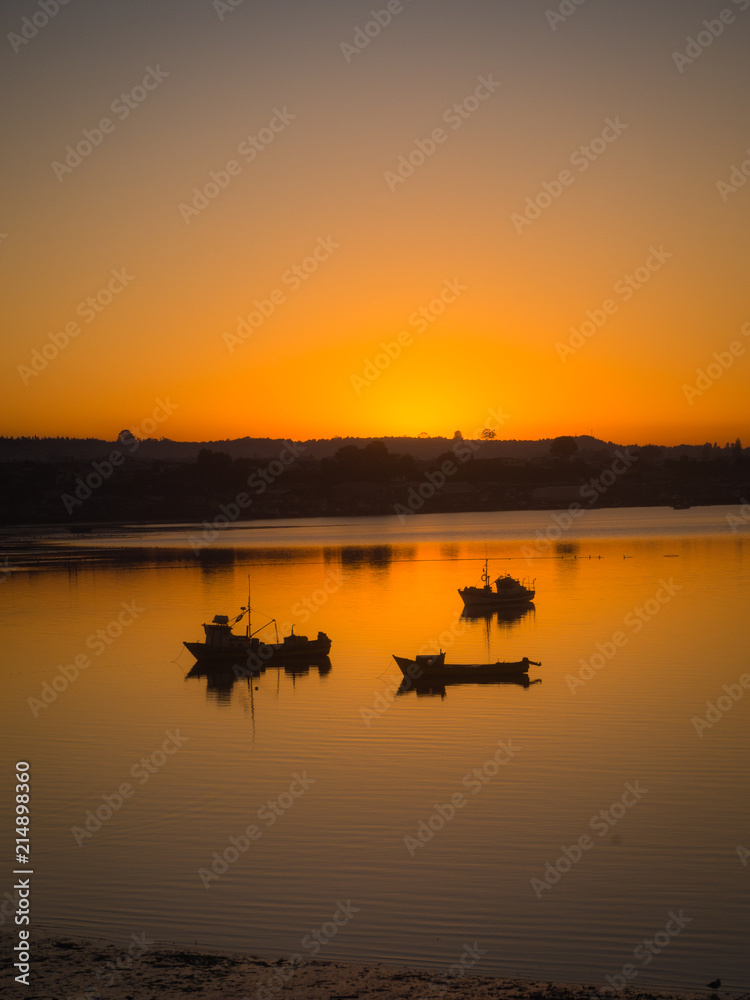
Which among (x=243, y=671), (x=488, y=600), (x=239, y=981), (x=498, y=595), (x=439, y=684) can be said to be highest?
(x=498, y=595)

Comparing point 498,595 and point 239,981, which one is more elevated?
point 498,595

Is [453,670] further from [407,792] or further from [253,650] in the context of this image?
[407,792]

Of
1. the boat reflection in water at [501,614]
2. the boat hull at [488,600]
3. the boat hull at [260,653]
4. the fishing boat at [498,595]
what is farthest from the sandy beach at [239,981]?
the fishing boat at [498,595]

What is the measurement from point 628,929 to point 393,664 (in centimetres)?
2449

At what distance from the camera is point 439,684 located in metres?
34.9

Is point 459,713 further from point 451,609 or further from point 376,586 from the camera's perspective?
point 376,586

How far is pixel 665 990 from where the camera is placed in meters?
12.9

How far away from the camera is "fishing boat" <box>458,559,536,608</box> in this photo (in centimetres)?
5684

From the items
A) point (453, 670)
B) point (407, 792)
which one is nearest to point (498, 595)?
point (453, 670)

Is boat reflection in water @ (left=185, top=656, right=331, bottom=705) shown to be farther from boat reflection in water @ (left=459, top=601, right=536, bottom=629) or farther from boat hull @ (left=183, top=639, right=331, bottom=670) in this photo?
boat reflection in water @ (left=459, top=601, right=536, bottom=629)

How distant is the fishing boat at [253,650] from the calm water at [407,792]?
126cm

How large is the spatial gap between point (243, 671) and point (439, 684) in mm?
9325

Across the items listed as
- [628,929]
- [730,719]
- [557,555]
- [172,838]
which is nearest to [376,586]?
[557,555]

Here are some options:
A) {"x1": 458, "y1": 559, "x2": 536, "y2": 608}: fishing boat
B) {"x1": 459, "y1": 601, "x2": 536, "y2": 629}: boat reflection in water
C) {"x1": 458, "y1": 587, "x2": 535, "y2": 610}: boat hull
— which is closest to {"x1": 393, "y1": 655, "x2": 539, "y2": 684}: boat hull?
{"x1": 459, "y1": 601, "x2": 536, "y2": 629}: boat reflection in water
